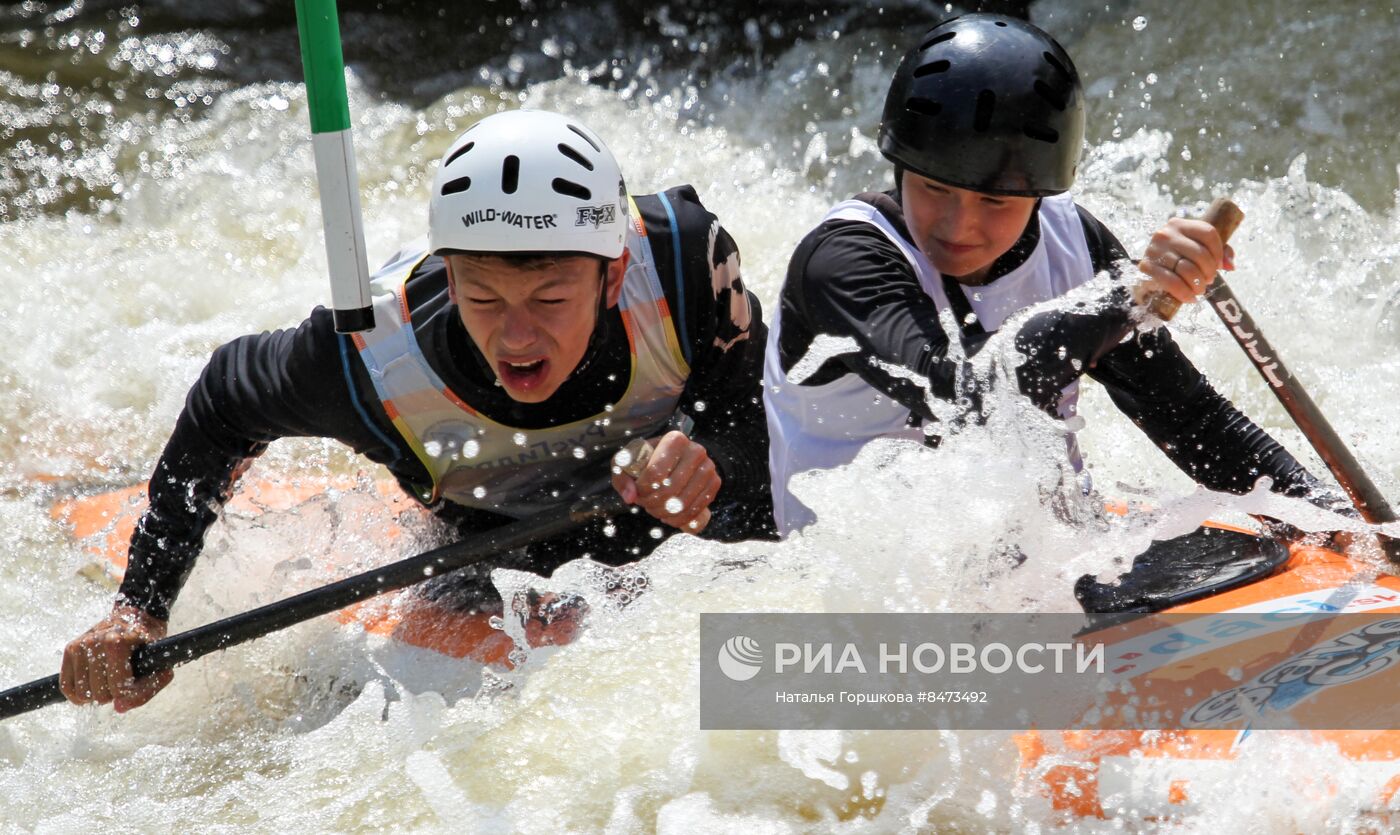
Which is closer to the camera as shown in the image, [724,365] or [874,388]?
[874,388]

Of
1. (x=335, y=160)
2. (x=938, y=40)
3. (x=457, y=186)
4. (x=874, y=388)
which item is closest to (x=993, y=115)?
(x=938, y=40)

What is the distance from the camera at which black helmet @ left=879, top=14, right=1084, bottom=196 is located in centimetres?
226

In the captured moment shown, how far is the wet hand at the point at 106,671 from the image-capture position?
8.60 feet

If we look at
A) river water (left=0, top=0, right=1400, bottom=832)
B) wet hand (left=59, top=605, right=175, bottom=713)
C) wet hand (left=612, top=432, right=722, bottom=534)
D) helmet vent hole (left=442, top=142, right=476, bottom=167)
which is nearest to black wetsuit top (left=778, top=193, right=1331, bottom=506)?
river water (left=0, top=0, right=1400, bottom=832)

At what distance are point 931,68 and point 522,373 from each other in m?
0.88

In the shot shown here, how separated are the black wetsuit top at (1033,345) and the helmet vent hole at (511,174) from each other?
0.50 meters

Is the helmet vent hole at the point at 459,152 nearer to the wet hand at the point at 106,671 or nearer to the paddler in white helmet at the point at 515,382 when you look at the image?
the paddler in white helmet at the point at 515,382

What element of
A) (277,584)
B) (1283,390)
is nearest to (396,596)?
(277,584)

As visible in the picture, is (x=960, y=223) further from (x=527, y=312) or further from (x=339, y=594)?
(x=339, y=594)

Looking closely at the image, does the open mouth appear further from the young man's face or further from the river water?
the river water

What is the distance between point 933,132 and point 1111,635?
2.88 feet

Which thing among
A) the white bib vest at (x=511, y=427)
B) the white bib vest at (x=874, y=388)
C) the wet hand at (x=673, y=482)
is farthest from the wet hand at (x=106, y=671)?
the white bib vest at (x=874, y=388)

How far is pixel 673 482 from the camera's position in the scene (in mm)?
→ 2469

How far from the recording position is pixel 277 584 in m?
3.04
